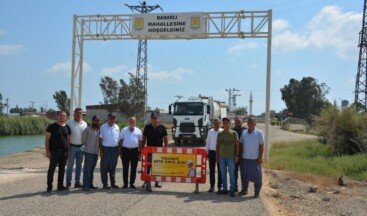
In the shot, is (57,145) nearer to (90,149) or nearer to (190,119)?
(90,149)

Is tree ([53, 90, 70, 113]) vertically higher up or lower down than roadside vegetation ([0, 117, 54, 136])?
higher up

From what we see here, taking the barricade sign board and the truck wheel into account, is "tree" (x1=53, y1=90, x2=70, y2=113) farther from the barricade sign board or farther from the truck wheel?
the barricade sign board

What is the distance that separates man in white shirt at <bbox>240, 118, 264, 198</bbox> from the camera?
35.4 feet

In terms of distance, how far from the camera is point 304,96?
12031 cm

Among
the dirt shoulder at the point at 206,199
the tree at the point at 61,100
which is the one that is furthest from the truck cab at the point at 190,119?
the tree at the point at 61,100

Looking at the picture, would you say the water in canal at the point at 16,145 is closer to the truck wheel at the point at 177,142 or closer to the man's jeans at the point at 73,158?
the truck wheel at the point at 177,142

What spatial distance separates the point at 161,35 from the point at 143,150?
391 inches

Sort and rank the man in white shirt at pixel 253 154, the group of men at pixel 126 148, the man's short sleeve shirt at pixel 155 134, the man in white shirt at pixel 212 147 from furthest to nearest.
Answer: the man's short sleeve shirt at pixel 155 134, the man in white shirt at pixel 212 147, the man in white shirt at pixel 253 154, the group of men at pixel 126 148

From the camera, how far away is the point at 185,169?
11562 millimetres

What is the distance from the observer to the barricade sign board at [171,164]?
37.7 feet

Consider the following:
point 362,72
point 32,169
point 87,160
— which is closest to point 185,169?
point 87,160

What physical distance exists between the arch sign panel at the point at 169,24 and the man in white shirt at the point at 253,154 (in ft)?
32.4

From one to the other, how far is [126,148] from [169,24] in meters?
10.1

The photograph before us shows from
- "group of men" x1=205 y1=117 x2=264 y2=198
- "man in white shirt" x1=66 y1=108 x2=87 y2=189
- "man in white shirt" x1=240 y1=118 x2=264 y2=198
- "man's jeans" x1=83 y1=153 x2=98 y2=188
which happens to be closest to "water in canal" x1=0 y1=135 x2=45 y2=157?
"man in white shirt" x1=66 y1=108 x2=87 y2=189
